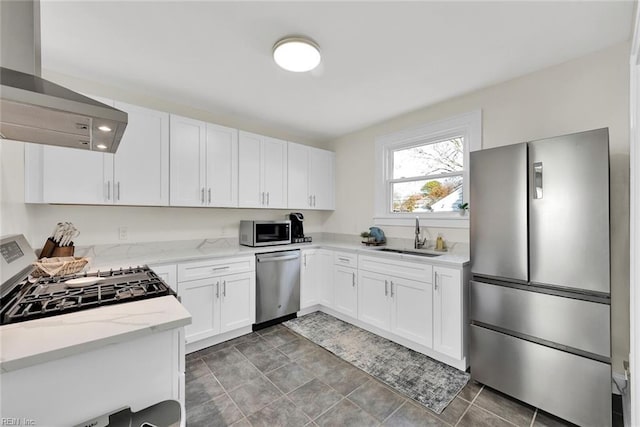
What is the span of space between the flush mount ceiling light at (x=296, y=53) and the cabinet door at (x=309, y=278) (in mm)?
2163

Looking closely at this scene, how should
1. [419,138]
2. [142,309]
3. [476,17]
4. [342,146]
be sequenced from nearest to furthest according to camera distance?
1. [142,309]
2. [476,17]
3. [419,138]
4. [342,146]

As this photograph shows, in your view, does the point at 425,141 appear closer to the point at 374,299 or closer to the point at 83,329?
the point at 374,299

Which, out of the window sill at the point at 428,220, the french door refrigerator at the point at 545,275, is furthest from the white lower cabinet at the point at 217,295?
the french door refrigerator at the point at 545,275

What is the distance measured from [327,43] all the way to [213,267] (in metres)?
2.23

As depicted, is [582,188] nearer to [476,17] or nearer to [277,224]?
[476,17]

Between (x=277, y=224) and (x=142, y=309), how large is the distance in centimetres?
230

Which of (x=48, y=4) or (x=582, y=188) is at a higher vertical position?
(x=48, y=4)

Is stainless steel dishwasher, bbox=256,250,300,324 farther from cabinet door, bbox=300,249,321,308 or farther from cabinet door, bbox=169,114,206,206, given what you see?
cabinet door, bbox=169,114,206,206

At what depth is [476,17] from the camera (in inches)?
65.2

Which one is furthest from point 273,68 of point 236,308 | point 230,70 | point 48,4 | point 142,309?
point 236,308

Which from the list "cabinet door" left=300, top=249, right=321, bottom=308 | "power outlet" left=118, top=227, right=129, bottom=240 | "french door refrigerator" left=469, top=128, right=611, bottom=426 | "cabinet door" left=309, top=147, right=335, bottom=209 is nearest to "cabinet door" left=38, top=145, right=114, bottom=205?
"power outlet" left=118, top=227, right=129, bottom=240

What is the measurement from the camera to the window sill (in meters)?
2.79

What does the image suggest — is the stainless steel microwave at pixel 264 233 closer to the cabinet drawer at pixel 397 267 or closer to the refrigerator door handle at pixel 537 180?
the cabinet drawer at pixel 397 267

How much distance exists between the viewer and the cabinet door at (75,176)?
83.4 inches
